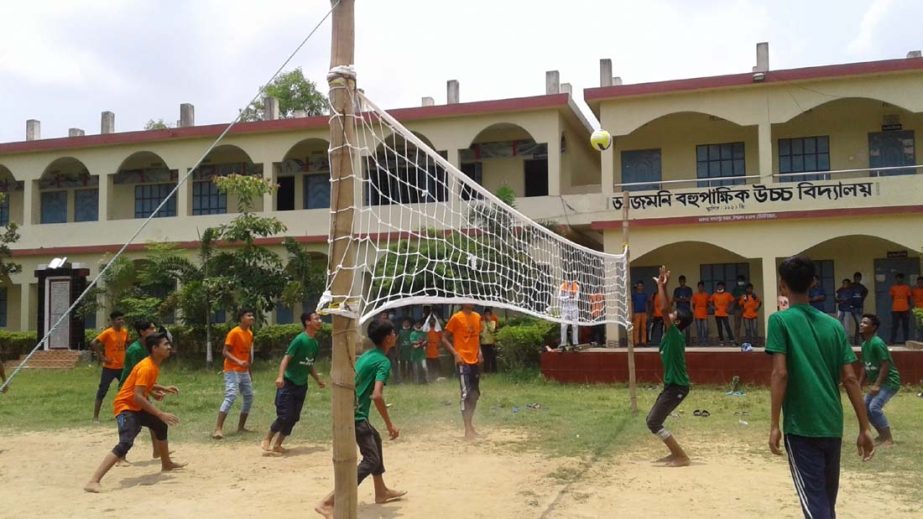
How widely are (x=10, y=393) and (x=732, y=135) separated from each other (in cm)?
1656

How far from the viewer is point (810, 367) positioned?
3.94 metres

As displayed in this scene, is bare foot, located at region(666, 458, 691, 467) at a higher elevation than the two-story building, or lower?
lower

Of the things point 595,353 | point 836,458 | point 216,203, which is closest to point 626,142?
point 595,353

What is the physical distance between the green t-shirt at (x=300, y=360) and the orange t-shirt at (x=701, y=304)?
11.2 m

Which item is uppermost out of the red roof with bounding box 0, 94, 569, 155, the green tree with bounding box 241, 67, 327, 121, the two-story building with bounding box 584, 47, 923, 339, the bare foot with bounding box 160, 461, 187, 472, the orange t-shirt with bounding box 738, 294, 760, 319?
the green tree with bounding box 241, 67, 327, 121

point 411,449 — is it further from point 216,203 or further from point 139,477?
point 216,203

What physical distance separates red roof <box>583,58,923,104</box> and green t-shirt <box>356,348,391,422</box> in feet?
43.4

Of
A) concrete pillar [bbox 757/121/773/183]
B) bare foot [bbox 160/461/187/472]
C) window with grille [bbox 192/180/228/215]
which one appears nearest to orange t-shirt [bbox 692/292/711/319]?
concrete pillar [bbox 757/121/773/183]

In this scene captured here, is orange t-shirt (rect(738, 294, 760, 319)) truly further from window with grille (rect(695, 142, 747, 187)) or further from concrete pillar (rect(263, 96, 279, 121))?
concrete pillar (rect(263, 96, 279, 121))

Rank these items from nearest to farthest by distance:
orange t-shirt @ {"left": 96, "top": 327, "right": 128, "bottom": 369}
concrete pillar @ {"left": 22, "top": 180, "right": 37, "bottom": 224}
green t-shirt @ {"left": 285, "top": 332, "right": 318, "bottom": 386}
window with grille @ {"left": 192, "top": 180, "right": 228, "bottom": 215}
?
green t-shirt @ {"left": 285, "top": 332, "right": 318, "bottom": 386} → orange t-shirt @ {"left": 96, "top": 327, "right": 128, "bottom": 369} → window with grille @ {"left": 192, "top": 180, "right": 228, "bottom": 215} → concrete pillar @ {"left": 22, "top": 180, "right": 37, "bottom": 224}

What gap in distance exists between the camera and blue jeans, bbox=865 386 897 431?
7.98 metres

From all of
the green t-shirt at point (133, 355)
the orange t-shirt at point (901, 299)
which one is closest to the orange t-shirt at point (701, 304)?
the orange t-shirt at point (901, 299)

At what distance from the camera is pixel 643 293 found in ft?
56.6

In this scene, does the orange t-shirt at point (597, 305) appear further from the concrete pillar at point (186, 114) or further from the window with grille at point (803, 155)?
the concrete pillar at point (186, 114)
